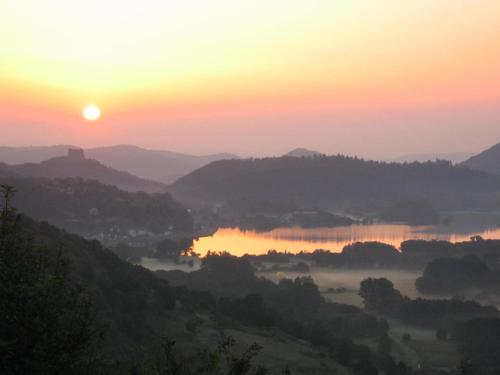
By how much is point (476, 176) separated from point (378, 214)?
58093mm

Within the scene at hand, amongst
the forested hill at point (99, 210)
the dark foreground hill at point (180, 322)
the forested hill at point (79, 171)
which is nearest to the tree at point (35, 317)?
the dark foreground hill at point (180, 322)

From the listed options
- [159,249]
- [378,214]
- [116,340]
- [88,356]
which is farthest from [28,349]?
[378,214]

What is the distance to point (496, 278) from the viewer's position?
49.9m

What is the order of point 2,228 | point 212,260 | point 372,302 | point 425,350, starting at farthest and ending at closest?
1. point 212,260
2. point 372,302
3. point 425,350
4. point 2,228

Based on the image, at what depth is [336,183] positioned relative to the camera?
152375 millimetres

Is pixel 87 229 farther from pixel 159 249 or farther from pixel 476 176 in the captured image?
pixel 476 176

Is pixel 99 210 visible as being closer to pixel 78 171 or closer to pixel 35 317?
pixel 78 171

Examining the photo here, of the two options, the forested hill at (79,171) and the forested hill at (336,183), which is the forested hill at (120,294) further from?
the forested hill at (336,183)

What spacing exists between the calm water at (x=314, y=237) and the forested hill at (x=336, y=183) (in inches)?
1240

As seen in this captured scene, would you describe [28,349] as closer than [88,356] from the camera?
Yes

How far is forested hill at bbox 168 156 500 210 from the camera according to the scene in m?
142

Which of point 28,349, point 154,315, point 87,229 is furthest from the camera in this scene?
point 87,229

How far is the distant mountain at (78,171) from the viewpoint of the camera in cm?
12812

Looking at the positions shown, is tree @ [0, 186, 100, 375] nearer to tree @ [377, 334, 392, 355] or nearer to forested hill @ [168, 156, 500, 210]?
tree @ [377, 334, 392, 355]
